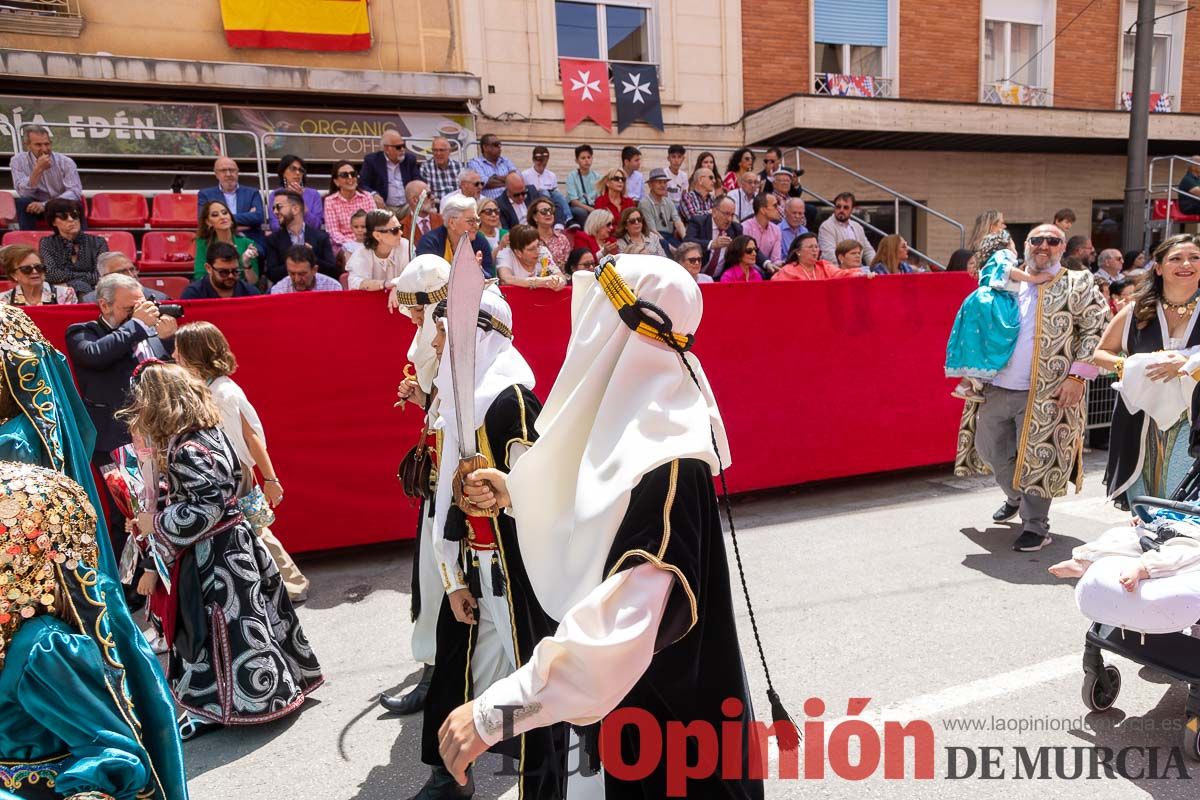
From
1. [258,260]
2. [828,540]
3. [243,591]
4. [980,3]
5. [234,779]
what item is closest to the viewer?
[234,779]

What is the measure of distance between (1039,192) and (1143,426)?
44.4 ft

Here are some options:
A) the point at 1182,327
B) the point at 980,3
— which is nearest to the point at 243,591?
the point at 1182,327

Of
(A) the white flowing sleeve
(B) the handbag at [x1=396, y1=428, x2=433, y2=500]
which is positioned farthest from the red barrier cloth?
(A) the white flowing sleeve

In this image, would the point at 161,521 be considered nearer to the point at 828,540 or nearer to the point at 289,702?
the point at 289,702

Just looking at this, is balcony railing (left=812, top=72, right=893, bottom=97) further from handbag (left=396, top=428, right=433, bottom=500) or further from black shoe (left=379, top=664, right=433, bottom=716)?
black shoe (left=379, top=664, right=433, bottom=716)

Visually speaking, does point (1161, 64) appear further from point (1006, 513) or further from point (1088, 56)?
point (1006, 513)

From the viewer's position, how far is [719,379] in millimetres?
6176

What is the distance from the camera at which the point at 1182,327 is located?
13.9 ft

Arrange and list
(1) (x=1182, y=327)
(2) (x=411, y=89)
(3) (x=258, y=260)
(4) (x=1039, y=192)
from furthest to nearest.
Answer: (4) (x=1039, y=192)
(2) (x=411, y=89)
(3) (x=258, y=260)
(1) (x=1182, y=327)

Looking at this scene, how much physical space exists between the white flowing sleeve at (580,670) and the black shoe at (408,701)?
2.18m

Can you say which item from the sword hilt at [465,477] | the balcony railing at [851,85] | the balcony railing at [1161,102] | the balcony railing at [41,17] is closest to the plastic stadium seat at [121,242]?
the balcony railing at [41,17]

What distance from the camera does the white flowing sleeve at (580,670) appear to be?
4.66 ft

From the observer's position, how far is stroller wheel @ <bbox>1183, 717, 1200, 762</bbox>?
9.57ft

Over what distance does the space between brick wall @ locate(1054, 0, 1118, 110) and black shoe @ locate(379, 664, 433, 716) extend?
54.6 feet
